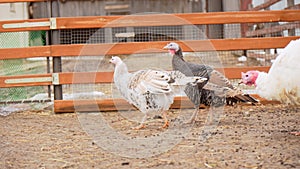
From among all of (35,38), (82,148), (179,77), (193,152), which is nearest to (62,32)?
(35,38)

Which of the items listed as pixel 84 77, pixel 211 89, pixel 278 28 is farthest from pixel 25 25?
pixel 278 28

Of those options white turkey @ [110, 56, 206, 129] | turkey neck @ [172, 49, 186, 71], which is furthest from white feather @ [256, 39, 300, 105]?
turkey neck @ [172, 49, 186, 71]

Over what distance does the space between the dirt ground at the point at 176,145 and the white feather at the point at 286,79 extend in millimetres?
301

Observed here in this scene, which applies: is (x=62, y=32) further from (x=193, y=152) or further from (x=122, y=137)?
(x=193, y=152)

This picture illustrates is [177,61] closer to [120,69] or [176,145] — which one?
[120,69]

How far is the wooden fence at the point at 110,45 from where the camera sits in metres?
5.05

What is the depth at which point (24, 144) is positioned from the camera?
3.41 metres

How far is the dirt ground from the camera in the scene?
8.81 ft

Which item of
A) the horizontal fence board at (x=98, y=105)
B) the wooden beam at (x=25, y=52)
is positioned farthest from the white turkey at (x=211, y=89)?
the wooden beam at (x=25, y=52)

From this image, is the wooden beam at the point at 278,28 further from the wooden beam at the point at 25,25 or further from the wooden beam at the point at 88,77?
the wooden beam at the point at 25,25

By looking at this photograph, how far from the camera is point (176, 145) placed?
10.4 feet

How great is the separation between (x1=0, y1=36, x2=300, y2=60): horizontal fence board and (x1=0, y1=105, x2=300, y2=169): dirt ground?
785 mm

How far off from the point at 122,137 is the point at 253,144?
3.38ft

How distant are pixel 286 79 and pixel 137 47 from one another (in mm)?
2193
